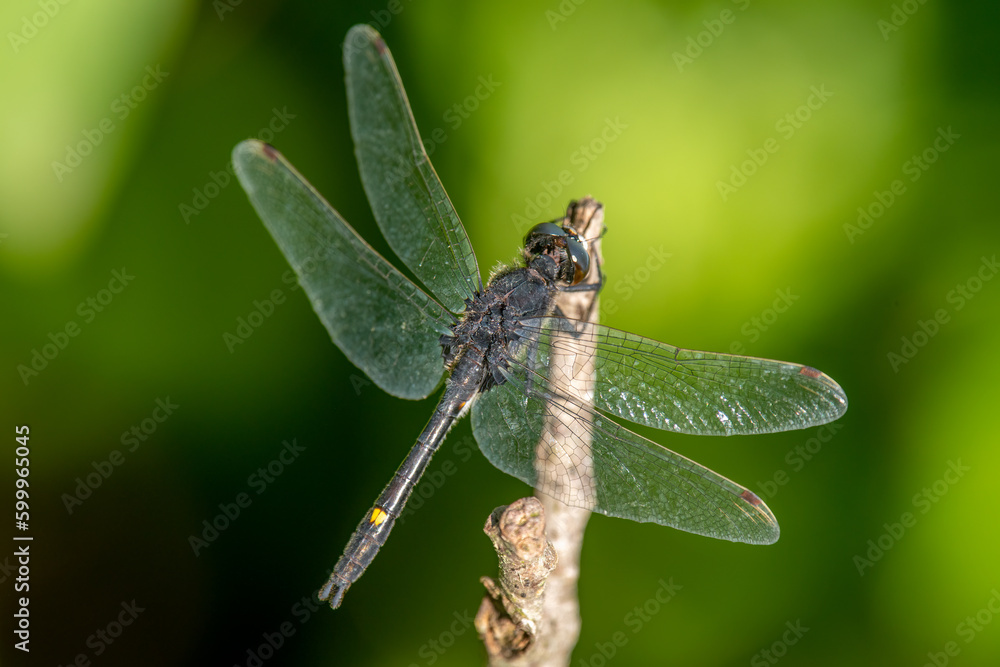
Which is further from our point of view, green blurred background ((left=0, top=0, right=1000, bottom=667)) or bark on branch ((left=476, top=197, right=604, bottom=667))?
green blurred background ((left=0, top=0, right=1000, bottom=667))

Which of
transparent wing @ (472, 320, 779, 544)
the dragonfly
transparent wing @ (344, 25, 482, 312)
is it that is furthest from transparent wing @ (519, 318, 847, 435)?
transparent wing @ (344, 25, 482, 312)

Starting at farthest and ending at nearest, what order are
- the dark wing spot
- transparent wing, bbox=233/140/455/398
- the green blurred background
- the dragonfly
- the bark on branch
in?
the green blurred background < transparent wing, bbox=233/140/455/398 < the dragonfly < the dark wing spot < the bark on branch

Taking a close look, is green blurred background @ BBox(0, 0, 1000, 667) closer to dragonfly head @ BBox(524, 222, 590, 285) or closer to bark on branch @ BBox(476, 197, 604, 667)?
dragonfly head @ BBox(524, 222, 590, 285)

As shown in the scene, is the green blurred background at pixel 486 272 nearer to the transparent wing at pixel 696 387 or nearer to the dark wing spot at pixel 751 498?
the transparent wing at pixel 696 387

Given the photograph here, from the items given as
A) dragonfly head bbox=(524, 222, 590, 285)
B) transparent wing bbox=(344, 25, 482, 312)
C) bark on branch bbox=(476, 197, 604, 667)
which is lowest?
bark on branch bbox=(476, 197, 604, 667)

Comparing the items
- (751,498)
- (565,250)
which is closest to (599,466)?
(751,498)

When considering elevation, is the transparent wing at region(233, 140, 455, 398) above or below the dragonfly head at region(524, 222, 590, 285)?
below

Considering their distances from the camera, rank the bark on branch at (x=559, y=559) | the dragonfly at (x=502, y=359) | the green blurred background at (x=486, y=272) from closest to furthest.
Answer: the bark on branch at (x=559, y=559)
the dragonfly at (x=502, y=359)
the green blurred background at (x=486, y=272)

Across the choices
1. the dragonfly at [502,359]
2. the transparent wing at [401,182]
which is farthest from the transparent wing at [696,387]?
the transparent wing at [401,182]
